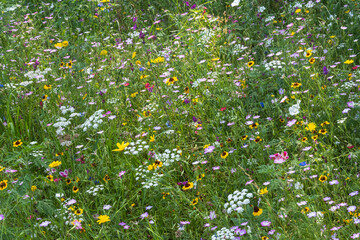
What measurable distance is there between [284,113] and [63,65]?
6.11ft

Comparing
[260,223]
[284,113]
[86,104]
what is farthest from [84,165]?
[284,113]

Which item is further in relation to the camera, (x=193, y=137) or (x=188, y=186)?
(x=193, y=137)

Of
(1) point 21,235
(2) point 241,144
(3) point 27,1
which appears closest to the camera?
(1) point 21,235

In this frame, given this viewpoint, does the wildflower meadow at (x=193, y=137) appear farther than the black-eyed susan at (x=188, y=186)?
No

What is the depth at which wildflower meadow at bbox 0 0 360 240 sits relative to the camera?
177 cm

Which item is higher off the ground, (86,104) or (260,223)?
(86,104)

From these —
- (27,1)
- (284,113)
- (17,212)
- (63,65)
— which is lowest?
(284,113)

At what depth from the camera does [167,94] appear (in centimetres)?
294

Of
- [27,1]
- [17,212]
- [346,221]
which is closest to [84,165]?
[17,212]

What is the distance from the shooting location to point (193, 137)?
8.21 ft

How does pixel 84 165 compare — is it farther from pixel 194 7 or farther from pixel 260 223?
pixel 194 7

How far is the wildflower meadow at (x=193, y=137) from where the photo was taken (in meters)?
1.77

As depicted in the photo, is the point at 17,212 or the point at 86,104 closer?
the point at 17,212

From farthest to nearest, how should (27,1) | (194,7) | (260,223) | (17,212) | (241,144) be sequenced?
(27,1)
(194,7)
(241,144)
(17,212)
(260,223)
